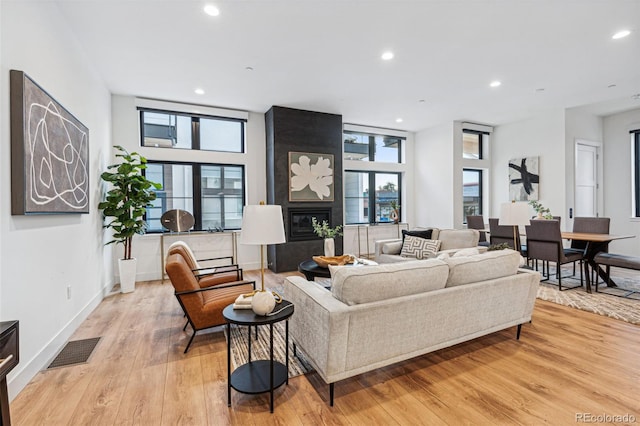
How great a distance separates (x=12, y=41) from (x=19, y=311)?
1857mm

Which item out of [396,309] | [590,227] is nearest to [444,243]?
[590,227]

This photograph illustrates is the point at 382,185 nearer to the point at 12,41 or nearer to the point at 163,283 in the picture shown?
the point at 163,283

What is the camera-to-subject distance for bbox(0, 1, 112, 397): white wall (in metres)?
1.98

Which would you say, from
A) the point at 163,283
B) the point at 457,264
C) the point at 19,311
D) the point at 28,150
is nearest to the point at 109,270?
the point at 163,283

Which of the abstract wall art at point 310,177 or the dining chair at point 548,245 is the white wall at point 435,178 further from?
the abstract wall art at point 310,177

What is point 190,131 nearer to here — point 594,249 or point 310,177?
point 310,177

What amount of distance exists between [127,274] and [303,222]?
2.95 meters

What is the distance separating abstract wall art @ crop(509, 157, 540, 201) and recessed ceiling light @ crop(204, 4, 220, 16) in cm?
660

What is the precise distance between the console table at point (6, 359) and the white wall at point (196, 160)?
3793 mm

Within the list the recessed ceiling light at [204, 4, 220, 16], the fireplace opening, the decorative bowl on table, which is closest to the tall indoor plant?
the recessed ceiling light at [204, 4, 220, 16]

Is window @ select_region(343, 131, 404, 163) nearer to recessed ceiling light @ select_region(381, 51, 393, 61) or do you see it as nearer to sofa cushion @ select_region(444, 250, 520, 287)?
recessed ceiling light @ select_region(381, 51, 393, 61)

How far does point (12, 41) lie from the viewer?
207 cm

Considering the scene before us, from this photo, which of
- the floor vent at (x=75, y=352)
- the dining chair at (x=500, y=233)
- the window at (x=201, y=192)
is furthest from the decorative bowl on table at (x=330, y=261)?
the dining chair at (x=500, y=233)

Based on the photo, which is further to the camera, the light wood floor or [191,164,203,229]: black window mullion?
[191,164,203,229]: black window mullion
